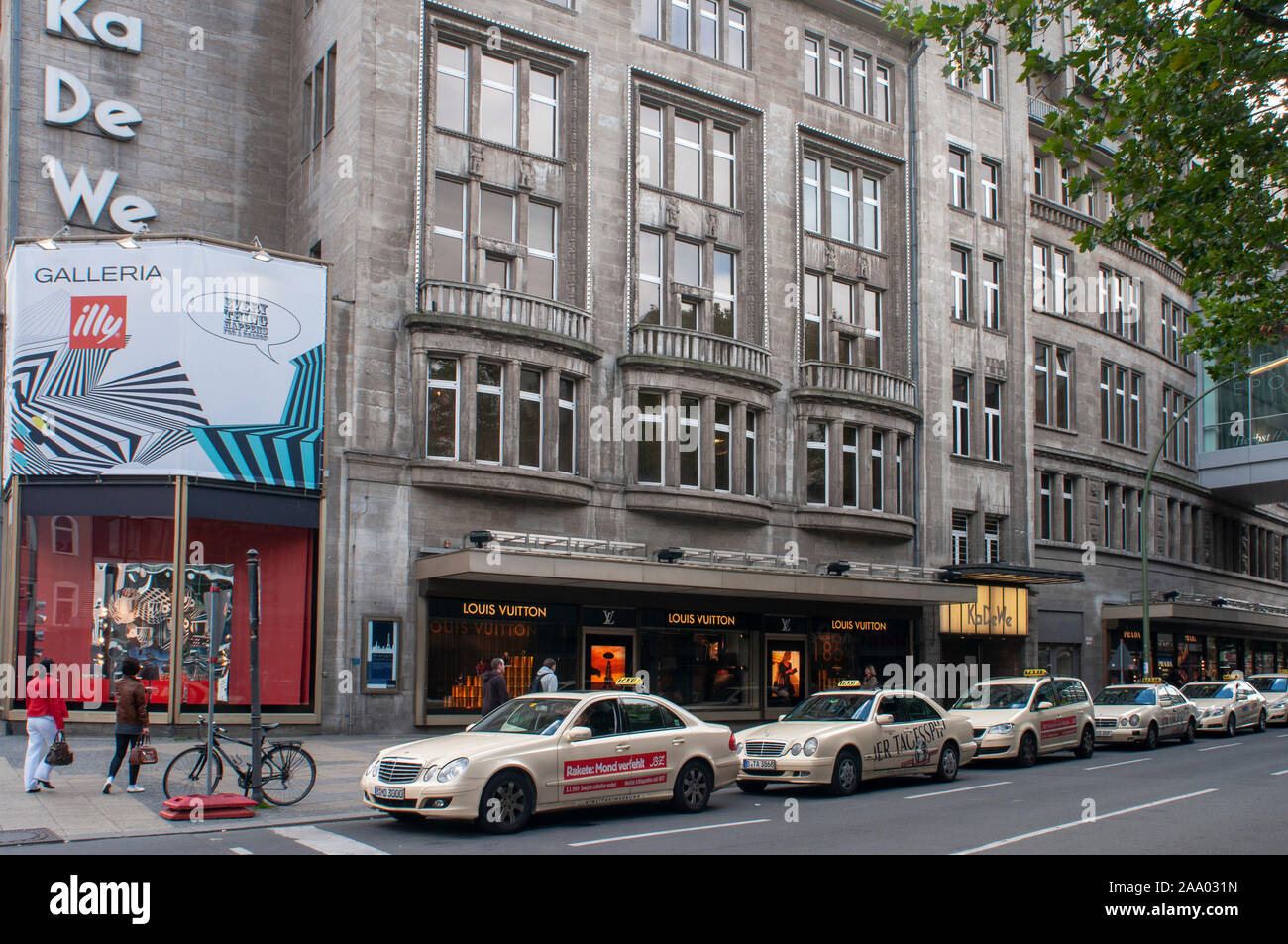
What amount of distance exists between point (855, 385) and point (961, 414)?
597 centimetres

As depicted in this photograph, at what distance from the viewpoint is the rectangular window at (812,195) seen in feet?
111

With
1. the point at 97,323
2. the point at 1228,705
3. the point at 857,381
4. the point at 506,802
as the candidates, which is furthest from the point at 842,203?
the point at 506,802

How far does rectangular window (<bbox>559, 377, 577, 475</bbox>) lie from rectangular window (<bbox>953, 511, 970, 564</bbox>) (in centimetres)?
1438

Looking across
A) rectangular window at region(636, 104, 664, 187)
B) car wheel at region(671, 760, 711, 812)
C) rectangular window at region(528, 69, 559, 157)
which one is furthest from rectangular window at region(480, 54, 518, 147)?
car wheel at region(671, 760, 711, 812)

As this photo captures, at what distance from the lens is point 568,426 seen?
1101 inches

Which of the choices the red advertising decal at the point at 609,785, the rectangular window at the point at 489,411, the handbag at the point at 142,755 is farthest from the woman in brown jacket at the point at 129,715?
the rectangular window at the point at 489,411

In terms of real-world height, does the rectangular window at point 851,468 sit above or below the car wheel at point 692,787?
above

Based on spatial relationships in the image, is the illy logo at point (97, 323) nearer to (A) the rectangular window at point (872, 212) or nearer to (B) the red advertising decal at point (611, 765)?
(B) the red advertising decal at point (611, 765)

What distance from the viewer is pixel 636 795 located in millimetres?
14727

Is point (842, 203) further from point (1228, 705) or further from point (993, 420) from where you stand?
point (1228, 705)

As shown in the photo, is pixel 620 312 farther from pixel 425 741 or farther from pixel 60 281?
pixel 425 741

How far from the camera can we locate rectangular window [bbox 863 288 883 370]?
35.1 metres

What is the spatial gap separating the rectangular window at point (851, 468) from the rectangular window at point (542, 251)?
380 inches

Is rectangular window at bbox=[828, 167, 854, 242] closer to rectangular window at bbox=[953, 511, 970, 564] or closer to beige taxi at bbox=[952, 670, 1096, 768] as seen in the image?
rectangular window at bbox=[953, 511, 970, 564]
